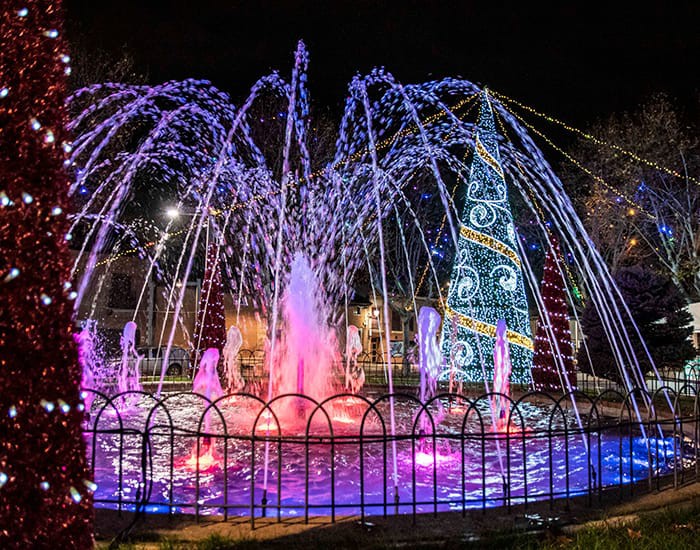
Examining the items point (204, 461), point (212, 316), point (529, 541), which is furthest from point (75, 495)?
point (212, 316)

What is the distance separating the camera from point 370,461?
8562 millimetres

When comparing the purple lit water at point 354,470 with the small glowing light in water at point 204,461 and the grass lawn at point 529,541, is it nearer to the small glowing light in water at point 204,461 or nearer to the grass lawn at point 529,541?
the small glowing light in water at point 204,461

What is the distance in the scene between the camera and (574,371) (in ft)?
65.5

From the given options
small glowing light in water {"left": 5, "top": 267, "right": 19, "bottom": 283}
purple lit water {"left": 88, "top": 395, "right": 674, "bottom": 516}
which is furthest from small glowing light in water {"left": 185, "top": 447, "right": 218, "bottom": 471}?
small glowing light in water {"left": 5, "top": 267, "right": 19, "bottom": 283}

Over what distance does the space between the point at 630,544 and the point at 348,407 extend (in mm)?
8814

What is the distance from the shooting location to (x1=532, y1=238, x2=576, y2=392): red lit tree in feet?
63.5

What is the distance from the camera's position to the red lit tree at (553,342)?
63.5 ft

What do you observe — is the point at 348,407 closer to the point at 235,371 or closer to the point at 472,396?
the point at 472,396

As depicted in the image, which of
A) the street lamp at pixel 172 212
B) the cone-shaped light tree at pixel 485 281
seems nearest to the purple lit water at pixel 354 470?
the cone-shaped light tree at pixel 485 281

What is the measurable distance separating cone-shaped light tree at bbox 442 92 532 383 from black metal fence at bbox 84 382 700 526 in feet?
25.2

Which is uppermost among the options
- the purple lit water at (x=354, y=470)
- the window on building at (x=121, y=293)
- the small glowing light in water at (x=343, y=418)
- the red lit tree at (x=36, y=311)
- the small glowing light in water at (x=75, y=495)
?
the window on building at (x=121, y=293)

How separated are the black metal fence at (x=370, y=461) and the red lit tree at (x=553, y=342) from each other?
6664 mm

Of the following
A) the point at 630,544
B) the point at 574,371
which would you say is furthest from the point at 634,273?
the point at 630,544

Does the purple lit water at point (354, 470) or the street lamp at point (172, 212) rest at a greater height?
the street lamp at point (172, 212)
